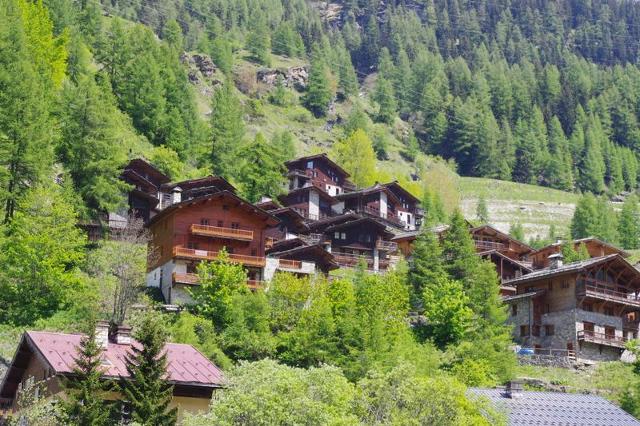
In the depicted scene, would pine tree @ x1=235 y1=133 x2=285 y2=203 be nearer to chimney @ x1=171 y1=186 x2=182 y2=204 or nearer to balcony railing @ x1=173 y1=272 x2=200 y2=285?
chimney @ x1=171 y1=186 x2=182 y2=204

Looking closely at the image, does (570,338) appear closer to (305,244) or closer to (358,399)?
(305,244)

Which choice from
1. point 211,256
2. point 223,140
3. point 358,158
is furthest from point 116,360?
point 358,158

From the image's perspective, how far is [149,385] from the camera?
40406 mm

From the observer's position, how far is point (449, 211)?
156875 millimetres

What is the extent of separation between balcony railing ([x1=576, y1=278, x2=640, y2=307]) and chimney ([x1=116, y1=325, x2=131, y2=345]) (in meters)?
44.3

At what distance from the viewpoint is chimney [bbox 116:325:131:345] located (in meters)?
47.2

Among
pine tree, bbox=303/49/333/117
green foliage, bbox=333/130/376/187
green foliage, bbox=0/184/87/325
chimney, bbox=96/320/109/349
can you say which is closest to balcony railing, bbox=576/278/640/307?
green foliage, bbox=0/184/87/325

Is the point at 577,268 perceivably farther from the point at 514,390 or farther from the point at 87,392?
the point at 87,392

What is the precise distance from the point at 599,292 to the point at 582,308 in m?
1.86

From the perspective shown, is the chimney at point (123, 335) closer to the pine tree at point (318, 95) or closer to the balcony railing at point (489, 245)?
the balcony railing at point (489, 245)

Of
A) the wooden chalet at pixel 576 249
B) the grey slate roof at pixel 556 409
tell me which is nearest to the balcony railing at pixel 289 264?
the wooden chalet at pixel 576 249

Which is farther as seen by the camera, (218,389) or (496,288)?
(496,288)

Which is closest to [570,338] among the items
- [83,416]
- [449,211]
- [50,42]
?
[83,416]

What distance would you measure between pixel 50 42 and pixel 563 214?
91903 mm
